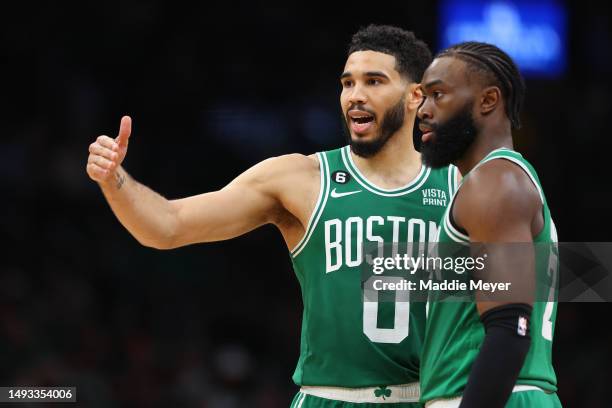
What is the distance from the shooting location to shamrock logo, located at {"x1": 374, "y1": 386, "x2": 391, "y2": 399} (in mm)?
4496

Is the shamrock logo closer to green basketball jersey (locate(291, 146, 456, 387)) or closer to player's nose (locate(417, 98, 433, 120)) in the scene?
green basketball jersey (locate(291, 146, 456, 387))

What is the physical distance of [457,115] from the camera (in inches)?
148

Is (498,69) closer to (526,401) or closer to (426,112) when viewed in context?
(426,112)

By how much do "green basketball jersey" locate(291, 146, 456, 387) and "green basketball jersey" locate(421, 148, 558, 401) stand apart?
2.75 ft

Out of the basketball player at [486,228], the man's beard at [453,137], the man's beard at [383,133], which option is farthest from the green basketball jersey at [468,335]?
the man's beard at [383,133]

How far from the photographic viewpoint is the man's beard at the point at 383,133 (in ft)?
15.9

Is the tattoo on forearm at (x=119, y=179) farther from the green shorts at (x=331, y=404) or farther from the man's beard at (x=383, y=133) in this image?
the green shorts at (x=331, y=404)

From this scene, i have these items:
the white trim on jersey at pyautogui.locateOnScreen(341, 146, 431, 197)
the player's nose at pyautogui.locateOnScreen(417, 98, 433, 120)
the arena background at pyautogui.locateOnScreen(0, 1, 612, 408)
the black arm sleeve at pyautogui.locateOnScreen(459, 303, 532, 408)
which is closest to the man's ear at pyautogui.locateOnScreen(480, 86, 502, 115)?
the player's nose at pyautogui.locateOnScreen(417, 98, 433, 120)

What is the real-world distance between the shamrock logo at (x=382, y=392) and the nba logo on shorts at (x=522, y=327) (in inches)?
52.0

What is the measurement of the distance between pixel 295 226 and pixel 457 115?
134 centimetres

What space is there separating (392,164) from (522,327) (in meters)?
1.76

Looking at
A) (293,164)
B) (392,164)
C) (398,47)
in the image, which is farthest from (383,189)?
(398,47)

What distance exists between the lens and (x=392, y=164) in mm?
4914

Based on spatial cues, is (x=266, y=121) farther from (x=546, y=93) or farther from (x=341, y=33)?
(x=546, y=93)
